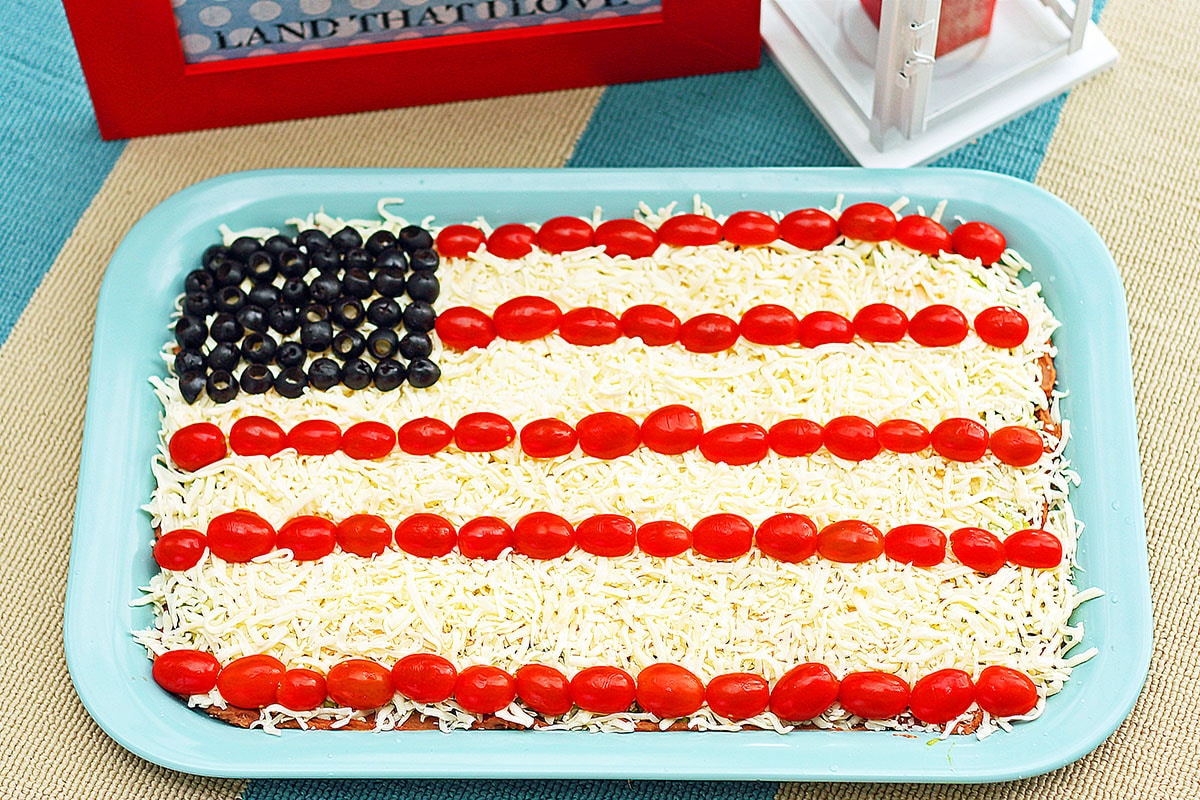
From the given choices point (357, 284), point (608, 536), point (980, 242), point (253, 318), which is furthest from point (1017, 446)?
point (253, 318)

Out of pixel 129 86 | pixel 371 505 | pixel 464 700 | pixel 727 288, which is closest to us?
pixel 464 700

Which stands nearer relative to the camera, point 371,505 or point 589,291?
point 371,505

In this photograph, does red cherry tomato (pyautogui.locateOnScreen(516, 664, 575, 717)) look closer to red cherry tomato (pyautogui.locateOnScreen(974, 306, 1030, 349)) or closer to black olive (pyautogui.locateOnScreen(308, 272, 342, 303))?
black olive (pyautogui.locateOnScreen(308, 272, 342, 303))

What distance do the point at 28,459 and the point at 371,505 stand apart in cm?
48

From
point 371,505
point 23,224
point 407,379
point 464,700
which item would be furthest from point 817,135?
point 23,224

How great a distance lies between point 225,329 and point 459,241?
11.9 inches

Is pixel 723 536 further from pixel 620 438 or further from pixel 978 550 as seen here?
pixel 978 550

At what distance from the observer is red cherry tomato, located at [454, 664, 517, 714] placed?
143cm

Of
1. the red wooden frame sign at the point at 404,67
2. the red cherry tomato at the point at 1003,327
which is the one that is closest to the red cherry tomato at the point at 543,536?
the red cherry tomato at the point at 1003,327

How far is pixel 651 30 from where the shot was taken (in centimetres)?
184

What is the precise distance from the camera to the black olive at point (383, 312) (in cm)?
164

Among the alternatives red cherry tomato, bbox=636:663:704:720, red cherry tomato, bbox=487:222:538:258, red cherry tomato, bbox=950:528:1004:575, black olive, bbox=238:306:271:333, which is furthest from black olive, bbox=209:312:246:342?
red cherry tomato, bbox=950:528:1004:575

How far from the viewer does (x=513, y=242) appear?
5.54ft

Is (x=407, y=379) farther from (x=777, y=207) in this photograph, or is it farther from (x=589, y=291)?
(x=777, y=207)
